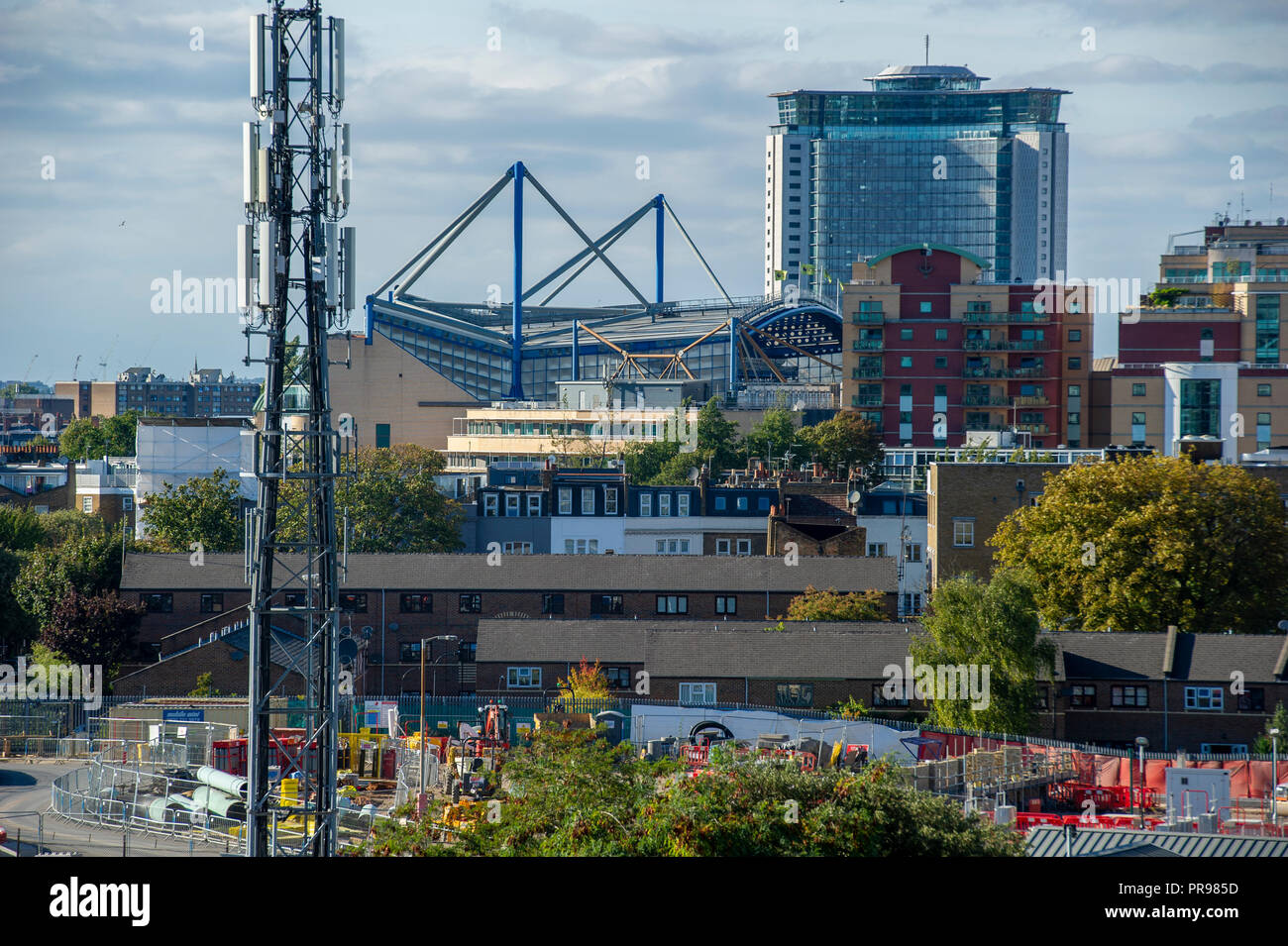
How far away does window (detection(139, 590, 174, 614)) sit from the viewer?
4953 centimetres

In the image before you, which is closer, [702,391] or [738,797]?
[738,797]

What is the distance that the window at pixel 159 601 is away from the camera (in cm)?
4953

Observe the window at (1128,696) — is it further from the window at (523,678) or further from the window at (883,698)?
the window at (523,678)

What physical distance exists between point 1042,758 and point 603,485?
1320 inches

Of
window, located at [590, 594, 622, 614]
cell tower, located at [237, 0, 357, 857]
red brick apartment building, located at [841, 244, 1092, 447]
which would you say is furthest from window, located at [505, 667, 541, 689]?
red brick apartment building, located at [841, 244, 1092, 447]

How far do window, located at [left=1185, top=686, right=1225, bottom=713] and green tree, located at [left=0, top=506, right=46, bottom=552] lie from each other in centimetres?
4630

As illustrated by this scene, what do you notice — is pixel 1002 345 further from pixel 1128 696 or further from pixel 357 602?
pixel 1128 696

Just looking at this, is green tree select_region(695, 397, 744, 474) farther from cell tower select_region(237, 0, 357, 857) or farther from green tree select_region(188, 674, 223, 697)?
cell tower select_region(237, 0, 357, 857)

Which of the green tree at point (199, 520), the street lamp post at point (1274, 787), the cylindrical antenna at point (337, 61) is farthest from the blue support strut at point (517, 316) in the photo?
the cylindrical antenna at point (337, 61)

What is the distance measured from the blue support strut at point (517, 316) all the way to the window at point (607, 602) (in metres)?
89.0

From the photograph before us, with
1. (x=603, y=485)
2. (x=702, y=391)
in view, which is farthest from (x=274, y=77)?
(x=702, y=391)

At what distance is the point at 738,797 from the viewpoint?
58.3 ft
